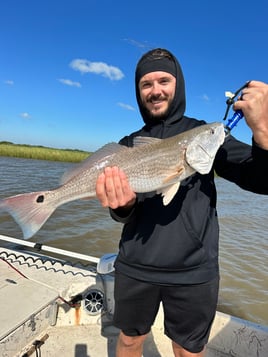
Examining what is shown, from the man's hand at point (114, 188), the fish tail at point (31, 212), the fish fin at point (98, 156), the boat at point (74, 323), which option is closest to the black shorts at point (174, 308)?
the man's hand at point (114, 188)

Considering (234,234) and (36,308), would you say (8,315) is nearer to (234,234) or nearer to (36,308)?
(36,308)

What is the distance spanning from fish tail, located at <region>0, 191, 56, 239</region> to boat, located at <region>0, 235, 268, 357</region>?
122 cm

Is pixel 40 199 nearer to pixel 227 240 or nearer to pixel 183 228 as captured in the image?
pixel 183 228

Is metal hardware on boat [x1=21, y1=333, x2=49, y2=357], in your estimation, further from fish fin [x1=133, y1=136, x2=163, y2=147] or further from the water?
fish fin [x1=133, y1=136, x2=163, y2=147]

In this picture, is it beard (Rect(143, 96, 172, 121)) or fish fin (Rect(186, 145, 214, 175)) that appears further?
beard (Rect(143, 96, 172, 121))

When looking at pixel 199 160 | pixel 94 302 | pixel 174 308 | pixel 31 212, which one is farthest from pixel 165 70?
pixel 94 302

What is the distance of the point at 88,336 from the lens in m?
3.63

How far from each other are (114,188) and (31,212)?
2.00ft

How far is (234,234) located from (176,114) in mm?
8098

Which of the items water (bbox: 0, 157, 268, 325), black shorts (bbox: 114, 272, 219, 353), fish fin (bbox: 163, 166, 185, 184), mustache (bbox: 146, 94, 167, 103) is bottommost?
water (bbox: 0, 157, 268, 325)

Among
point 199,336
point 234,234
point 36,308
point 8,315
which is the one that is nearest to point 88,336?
point 36,308

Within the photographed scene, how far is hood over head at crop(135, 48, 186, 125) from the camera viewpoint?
257cm

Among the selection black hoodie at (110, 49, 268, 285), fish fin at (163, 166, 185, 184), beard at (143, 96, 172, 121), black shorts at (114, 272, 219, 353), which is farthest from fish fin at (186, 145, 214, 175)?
black shorts at (114, 272, 219, 353)

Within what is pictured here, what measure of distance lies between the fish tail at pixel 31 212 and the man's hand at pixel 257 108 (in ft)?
4.62
